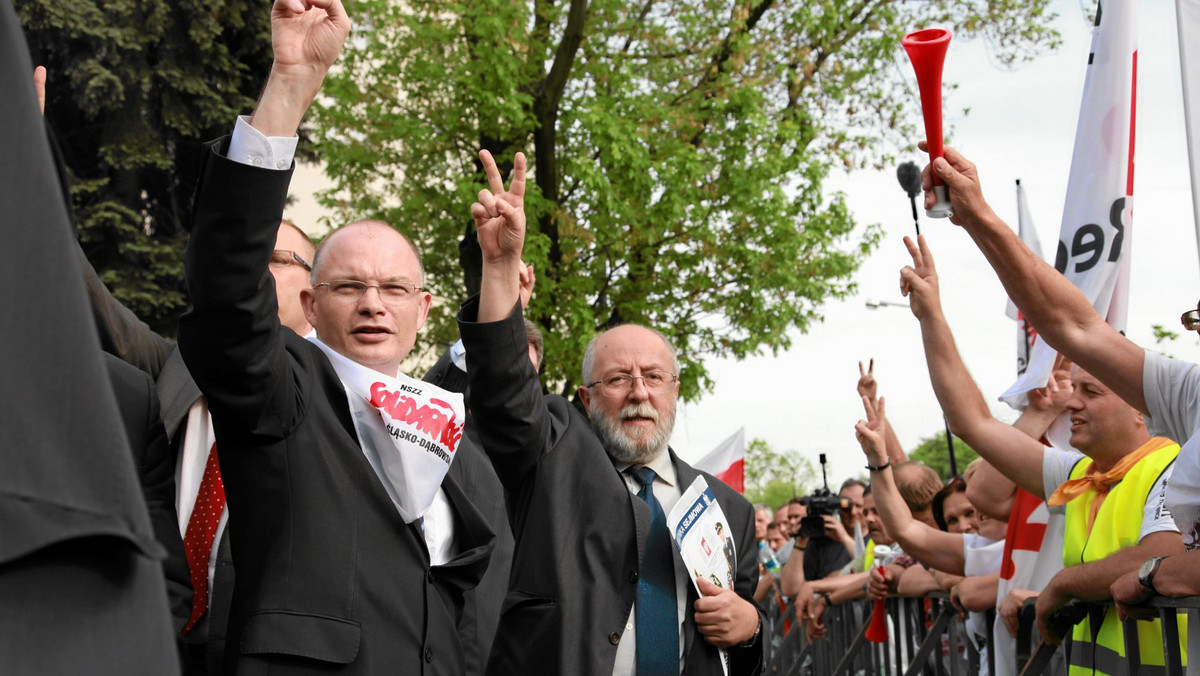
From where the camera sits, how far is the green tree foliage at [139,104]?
15375 mm

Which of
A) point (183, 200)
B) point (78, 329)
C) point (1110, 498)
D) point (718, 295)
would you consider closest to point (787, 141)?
point (718, 295)

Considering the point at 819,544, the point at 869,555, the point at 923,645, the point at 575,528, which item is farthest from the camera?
the point at 819,544

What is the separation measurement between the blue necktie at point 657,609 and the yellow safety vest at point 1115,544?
4.91 feet

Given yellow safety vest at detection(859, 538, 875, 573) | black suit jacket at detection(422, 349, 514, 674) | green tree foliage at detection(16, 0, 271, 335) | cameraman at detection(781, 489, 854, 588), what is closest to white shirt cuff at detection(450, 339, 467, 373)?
black suit jacket at detection(422, 349, 514, 674)

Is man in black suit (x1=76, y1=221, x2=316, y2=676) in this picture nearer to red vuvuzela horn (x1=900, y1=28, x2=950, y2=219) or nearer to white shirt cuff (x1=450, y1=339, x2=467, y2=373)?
red vuvuzela horn (x1=900, y1=28, x2=950, y2=219)

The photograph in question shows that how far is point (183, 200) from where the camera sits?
669 inches

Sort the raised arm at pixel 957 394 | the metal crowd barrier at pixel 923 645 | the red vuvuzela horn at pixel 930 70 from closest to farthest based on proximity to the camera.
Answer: the red vuvuzela horn at pixel 930 70
the metal crowd barrier at pixel 923 645
the raised arm at pixel 957 394

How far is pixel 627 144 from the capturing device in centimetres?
1317

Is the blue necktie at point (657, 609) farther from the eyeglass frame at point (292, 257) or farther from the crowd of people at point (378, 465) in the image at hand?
the eyeglass frame at point (292, 257)

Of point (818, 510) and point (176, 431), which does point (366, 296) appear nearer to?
point (176, 431)

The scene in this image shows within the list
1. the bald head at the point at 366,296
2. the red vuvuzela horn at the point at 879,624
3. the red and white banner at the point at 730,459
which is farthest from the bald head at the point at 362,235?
the red and white banner at the point at 730,459

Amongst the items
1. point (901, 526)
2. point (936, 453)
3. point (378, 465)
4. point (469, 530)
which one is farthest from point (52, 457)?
point (936, 453)

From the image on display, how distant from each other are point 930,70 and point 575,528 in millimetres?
1580

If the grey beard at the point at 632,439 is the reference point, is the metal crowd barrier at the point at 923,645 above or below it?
below
